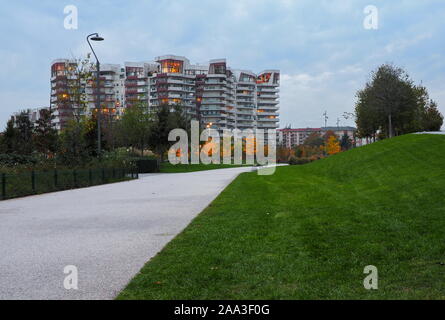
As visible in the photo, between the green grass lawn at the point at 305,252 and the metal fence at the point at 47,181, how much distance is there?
9740 millimetres

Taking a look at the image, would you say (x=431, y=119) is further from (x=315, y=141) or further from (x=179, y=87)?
(x=179, y=87)

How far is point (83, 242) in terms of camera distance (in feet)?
24.3

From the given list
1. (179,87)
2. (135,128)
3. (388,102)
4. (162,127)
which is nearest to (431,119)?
(388,102)

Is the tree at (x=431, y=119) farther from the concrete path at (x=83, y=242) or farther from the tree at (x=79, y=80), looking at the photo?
the concrete path at (x=83, y=242)

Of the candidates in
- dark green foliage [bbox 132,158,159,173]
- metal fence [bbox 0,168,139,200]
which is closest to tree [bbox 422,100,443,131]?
dark green foliage [bbox 132,158,159,173]

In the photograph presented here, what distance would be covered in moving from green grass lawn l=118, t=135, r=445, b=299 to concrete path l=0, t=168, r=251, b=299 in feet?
1.36

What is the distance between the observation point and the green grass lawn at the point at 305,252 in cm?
437

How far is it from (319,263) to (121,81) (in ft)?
495

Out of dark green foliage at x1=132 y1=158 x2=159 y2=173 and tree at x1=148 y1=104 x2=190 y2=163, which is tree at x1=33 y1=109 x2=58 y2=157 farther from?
dark green foliage at x1=132 y1=158 x2=159 y2=173

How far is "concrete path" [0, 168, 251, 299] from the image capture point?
480 centimetres

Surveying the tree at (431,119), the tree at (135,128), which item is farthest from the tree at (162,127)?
the tree at (431,119)

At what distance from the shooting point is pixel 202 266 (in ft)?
17.6

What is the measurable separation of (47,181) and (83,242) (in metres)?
13.3
